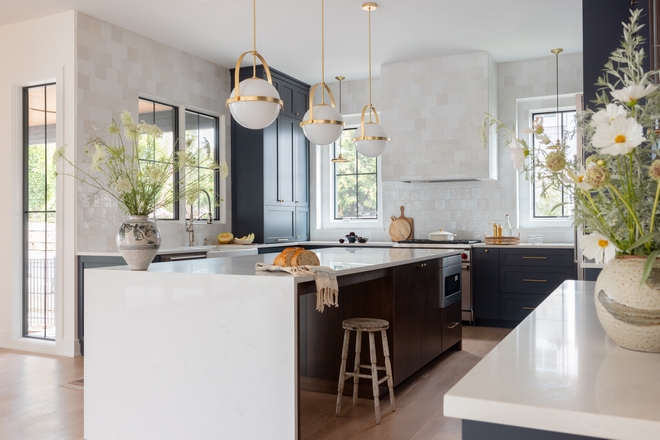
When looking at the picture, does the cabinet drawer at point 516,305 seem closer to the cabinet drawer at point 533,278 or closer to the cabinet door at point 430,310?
the cabinet drawer at point 533,278

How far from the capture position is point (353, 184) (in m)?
7.65

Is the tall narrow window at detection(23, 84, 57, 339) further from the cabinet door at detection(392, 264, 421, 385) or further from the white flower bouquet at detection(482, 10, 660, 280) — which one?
the white flower bouquet at detection(482, 10, 660, 280)

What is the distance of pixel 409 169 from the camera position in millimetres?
6633

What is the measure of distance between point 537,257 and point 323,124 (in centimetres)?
335

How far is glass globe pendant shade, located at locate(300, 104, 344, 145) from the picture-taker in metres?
3.53

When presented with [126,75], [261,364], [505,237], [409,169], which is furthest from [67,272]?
[505,237]

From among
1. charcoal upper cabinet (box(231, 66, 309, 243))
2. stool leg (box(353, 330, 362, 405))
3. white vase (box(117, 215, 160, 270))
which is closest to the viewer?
white vase (box(117, 215, 160, 270))

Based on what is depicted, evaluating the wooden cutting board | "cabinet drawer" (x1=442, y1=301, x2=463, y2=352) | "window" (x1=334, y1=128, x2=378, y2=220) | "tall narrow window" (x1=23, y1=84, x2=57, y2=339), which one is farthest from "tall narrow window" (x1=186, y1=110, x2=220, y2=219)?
"cabinet drawer" (x1=442, y1=301, x2=463, y2=352)

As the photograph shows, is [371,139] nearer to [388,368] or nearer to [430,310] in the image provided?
[430,310]

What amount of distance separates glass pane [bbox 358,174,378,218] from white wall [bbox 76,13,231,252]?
2.19 metres

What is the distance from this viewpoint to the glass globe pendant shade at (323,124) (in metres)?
3.53

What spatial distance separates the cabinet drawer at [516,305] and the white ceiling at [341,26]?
2593mm

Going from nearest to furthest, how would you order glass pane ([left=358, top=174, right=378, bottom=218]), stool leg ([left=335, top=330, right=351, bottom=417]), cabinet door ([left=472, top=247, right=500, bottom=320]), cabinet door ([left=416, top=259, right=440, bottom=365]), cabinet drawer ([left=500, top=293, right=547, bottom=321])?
stool leg ([left=335, top=330, right=351, bottom=417])
cabinet door ([left=416, top=259, right=440, bottom=365])
cabinet drawer ([left=500, top=293, right=547, bottom=321])
cabinet door ([left=472, top=247, right=500, bottom=320])
glass pane ([left=358, top=174, right=378, bottom=218])

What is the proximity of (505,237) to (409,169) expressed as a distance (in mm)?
1294
